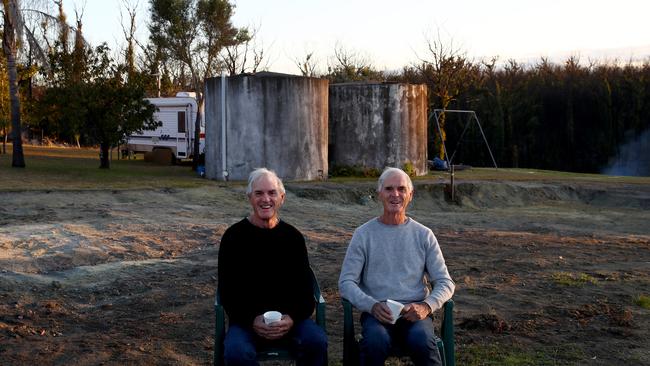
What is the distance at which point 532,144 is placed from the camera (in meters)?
29.5

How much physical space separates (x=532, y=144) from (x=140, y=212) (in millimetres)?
20122

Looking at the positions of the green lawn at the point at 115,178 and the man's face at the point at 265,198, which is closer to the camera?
the man's face at the point at 265,198

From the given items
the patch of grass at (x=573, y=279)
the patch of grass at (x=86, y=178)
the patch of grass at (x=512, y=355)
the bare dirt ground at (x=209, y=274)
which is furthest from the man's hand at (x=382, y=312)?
the patch of grass at (x=86, y=178)

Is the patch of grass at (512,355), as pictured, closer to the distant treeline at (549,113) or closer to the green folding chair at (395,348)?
the green folding chair at (395,348)

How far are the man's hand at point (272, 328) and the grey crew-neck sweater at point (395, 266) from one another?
39 centimetres

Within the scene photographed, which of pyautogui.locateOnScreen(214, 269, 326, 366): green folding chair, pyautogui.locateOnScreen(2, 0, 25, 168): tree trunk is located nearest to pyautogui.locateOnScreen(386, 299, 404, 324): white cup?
pyautogui.locateOnScreen(214, 269, 326, 366): green folding chair

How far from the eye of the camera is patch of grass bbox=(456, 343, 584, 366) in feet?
17.6

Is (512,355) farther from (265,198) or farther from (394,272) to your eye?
(265,198)

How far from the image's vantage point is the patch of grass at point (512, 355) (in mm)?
5359

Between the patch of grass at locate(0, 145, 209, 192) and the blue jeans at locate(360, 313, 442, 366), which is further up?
the patch of grass at locate(0, 145, 209, 192)

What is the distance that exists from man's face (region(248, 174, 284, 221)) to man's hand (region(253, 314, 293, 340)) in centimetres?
59

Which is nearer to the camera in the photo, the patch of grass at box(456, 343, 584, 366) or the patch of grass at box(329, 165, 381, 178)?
the patch of grass at box(456, 343, 584, 366)

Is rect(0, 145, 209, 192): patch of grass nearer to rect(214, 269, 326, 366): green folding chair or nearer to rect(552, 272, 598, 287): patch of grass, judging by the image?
rect(552, 272, 598, 287): patch of grass

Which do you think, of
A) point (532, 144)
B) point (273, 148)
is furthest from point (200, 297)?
point (532, 144)
